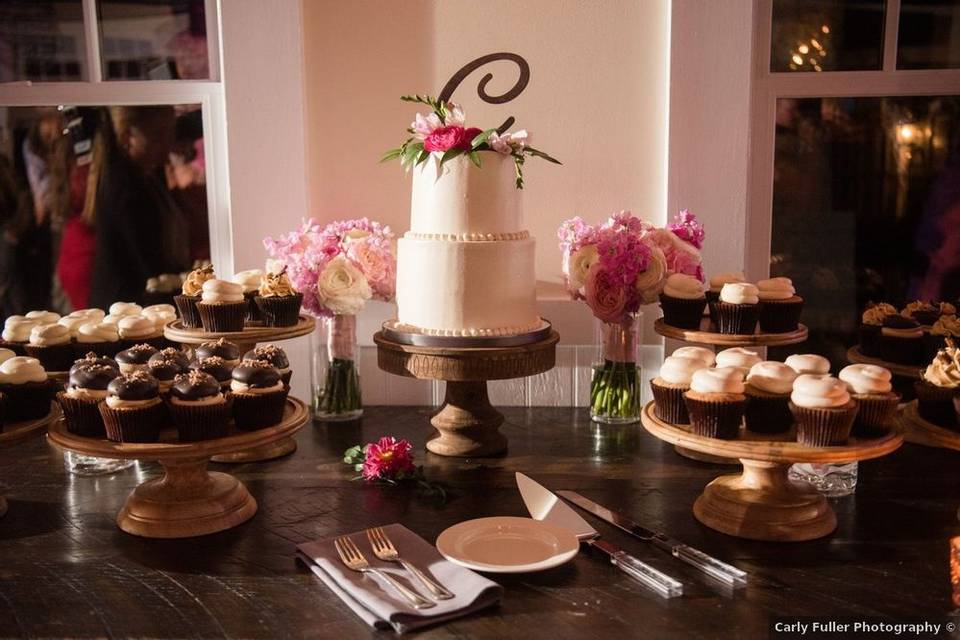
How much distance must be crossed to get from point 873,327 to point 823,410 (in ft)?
2.51

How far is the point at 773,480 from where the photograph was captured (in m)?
1.63

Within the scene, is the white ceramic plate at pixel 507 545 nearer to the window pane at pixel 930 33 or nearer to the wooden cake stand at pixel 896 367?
the wooden cake stand at pixel 896 367

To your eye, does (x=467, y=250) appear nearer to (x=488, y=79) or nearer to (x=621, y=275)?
(x=621, y=275)

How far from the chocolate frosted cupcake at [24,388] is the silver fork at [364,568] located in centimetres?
73

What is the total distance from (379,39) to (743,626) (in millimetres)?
1847

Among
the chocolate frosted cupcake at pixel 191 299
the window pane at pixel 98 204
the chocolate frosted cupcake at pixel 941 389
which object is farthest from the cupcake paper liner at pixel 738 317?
the window pane at pixel 98 204

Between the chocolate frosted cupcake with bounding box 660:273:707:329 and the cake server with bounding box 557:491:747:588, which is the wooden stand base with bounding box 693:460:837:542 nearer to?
the cake server with bounding box 557:491:747:588

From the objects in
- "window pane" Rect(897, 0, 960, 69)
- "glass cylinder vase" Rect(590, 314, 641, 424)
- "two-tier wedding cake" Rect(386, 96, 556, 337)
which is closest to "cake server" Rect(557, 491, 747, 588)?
"two-tier wedding cake" Rect(386, 96, 556, 337)

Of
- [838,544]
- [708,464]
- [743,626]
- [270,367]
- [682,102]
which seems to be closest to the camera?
[743,626]

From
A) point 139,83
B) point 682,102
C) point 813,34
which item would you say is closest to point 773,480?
point 682,102

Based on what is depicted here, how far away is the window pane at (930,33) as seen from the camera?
8.15ft

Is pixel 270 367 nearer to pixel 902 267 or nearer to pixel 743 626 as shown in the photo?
pixel 743 626

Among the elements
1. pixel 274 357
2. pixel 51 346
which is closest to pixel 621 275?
pixel 274 357

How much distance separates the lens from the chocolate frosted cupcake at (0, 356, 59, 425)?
1.75 m
